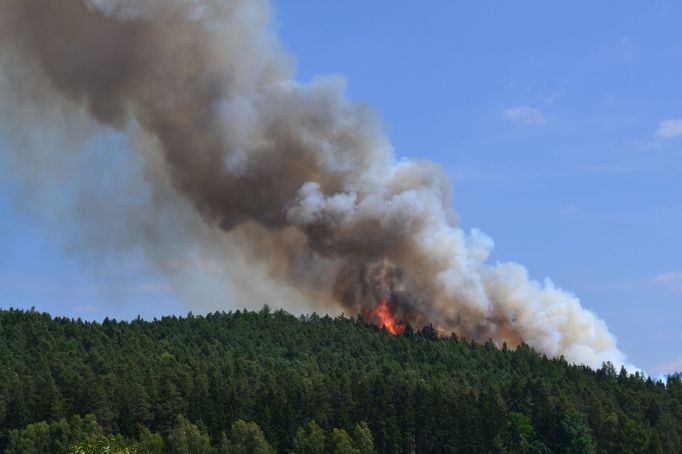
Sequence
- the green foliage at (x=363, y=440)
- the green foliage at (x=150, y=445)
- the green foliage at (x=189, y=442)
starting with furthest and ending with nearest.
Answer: the green foliage at (x=363, y=440) < the green foliage at (x=189, y=442) < the green foliage at (x=150, y=445)

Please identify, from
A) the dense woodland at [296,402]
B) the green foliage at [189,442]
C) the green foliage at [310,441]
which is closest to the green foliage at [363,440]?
the dense woodland at [296,402]

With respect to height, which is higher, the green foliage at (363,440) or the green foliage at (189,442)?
the green foliage at (363,440)

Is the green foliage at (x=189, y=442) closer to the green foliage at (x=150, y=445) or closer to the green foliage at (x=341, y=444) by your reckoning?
the green foliage at (x=150, y=445)

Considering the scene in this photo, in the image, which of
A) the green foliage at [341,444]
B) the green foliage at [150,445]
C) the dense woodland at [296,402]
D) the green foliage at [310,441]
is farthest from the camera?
the dense woodland at [296,402]

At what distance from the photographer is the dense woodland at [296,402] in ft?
415

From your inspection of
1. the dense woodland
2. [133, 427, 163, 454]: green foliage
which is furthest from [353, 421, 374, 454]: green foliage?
[133, 427, 163, 454]: green foliage

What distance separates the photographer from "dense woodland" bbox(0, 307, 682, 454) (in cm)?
12644

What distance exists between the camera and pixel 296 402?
464 ft

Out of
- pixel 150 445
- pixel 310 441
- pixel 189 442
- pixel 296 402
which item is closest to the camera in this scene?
pixel 150 445

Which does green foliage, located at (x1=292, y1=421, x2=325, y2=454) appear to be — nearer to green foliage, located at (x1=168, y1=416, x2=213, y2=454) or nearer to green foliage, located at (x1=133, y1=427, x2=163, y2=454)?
green foliage, located at (x1=168, y1=416, x2=213, y2=454)

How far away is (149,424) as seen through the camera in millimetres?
134875

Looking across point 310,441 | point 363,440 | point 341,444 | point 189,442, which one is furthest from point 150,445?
point 363,440

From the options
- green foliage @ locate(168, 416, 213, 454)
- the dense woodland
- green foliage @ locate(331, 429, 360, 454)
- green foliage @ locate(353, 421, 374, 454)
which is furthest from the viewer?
green foliage @ locate(353, 421, 374, 454)

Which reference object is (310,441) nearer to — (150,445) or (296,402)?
(296,402)
